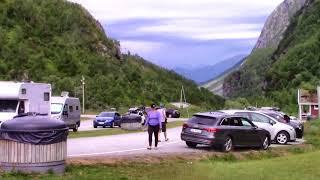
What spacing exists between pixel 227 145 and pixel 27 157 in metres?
11.9

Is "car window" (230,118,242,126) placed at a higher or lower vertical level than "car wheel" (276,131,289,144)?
Answer: higher

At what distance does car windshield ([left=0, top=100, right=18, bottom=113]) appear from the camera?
105 ft

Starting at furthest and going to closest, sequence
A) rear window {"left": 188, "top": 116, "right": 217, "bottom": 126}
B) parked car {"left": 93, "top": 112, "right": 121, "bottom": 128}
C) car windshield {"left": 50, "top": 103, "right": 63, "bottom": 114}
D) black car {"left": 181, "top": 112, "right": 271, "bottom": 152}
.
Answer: parked car {"left": 93, "top": 112, "right": 121, "bottom": 128} < car windshield {"left": 50, "top": 103, "right": 63, "bottom": 114} < rear window {"left": 188, "top": 116, "right": 217, "bottom": 126} < black car {"left": 181, "top": 112, "right": 271, "bottom": 152}

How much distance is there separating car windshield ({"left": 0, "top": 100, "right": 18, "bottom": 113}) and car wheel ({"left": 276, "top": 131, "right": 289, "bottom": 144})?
12821mm

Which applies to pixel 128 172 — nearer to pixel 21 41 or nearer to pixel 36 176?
pixel 36 176

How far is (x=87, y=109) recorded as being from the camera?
10744 cm

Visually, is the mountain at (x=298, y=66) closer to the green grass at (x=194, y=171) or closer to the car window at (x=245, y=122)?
the car window at (x=245, y=122)

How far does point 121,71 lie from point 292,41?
64.4m

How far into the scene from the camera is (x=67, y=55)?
121m

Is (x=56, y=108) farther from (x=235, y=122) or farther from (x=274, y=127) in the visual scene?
(x=235, y=122)

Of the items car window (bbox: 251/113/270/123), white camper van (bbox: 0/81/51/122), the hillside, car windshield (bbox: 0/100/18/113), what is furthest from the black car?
the hillside

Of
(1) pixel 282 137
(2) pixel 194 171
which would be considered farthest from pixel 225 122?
(2) pixel 194 171

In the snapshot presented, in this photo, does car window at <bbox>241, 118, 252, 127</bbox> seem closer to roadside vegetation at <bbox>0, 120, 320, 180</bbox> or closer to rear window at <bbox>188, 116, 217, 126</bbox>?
rear window at <bbox>188, 116, 217, 126</bbox>

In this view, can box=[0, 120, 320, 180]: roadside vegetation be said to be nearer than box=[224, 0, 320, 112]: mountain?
Yes
